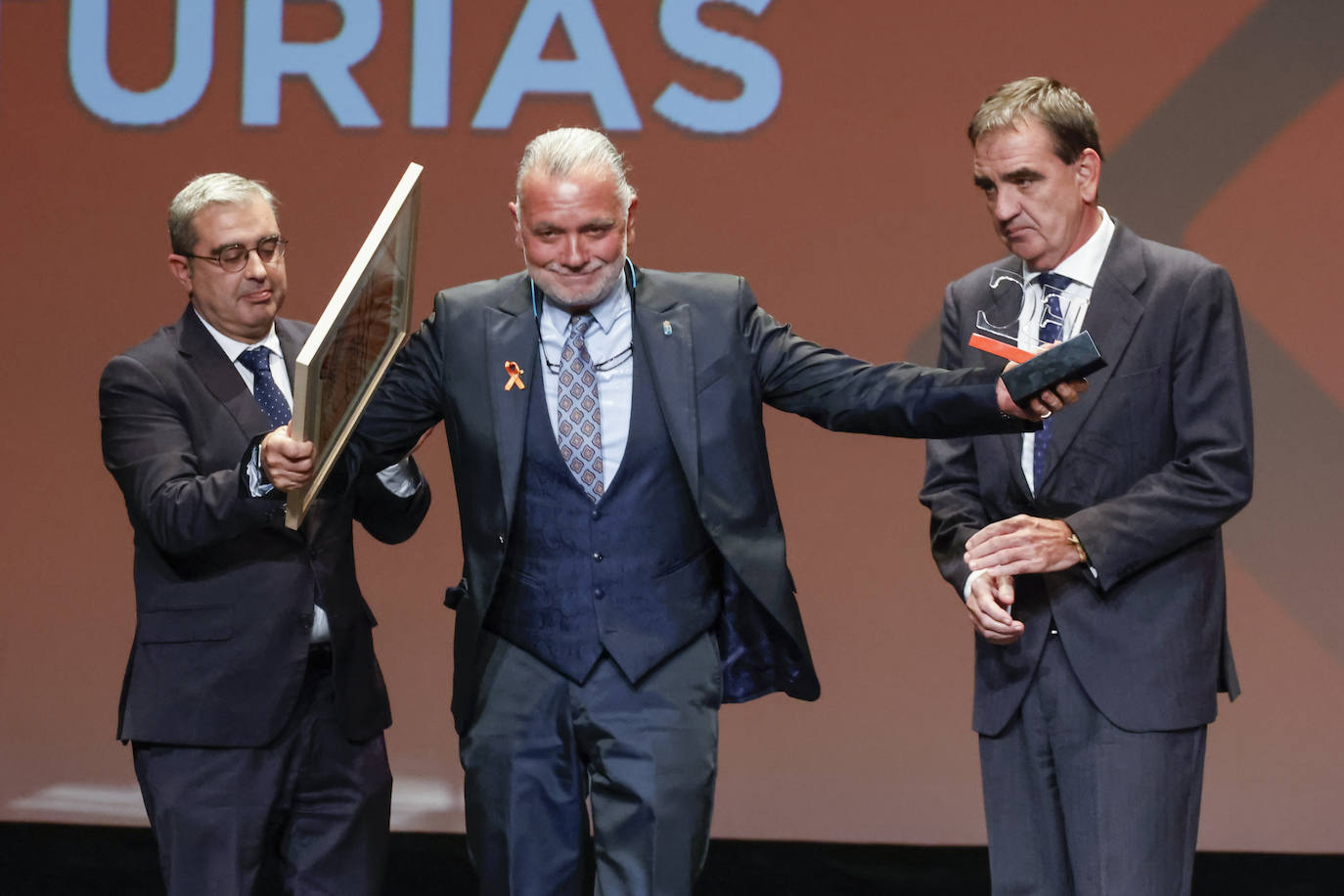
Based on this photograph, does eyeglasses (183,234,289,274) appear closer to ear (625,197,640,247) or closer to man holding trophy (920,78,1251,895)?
ear (625,197,640,247)

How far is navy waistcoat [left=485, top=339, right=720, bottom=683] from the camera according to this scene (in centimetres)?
232

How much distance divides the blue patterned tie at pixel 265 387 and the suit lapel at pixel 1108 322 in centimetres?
132

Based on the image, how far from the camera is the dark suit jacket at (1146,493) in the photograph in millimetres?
2439

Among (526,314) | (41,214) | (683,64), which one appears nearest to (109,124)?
(41,214)

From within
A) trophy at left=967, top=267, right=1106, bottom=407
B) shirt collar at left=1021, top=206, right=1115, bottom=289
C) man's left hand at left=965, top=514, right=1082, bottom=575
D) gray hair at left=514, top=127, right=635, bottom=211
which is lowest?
man's left hand at left=965, top=514, right=1082, bottom=575

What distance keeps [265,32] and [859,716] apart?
2.50 m

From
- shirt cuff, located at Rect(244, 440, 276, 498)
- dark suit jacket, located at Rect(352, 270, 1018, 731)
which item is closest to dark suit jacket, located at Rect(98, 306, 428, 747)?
shirt cuff, located at Rect(244, 440, 276, 498)

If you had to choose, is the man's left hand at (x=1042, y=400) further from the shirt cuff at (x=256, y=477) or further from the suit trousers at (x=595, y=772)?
the shirt cuff at (x=256, y=477)

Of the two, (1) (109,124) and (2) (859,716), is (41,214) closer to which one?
(1) (109,124)

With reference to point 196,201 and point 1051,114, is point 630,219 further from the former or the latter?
point 196,201

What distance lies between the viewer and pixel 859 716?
4.43 metres

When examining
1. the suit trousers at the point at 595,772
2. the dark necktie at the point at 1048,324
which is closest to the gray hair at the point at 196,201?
the suit trousers at the point at 595,772

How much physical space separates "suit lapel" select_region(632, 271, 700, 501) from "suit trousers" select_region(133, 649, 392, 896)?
0.86m

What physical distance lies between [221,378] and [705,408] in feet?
3.04
